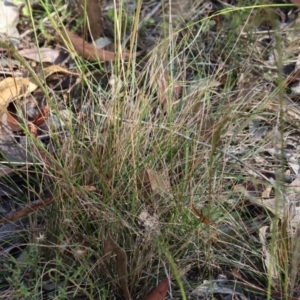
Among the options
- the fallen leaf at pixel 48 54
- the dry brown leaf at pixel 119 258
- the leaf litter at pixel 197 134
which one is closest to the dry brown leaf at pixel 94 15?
the leaf litter at pixel 197 134

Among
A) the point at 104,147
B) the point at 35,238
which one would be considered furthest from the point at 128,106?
the point at 35,238

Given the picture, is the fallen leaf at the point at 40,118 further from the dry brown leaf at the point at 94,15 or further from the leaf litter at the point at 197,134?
the dry brown leaf at the point at 94,15

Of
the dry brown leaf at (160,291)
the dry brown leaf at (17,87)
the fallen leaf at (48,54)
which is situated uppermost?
the dry brown leaf at (17,87)

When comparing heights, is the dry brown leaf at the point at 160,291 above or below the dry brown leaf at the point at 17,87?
below

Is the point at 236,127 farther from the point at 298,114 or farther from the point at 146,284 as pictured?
the point at 146,284

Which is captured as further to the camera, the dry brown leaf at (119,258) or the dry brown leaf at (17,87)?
the dry brown leaf at (17,87)

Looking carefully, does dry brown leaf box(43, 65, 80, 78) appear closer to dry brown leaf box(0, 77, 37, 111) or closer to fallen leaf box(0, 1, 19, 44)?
dry brown leaf box(0, 77, 37, 111)

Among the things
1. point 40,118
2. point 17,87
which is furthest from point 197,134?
point 17,87

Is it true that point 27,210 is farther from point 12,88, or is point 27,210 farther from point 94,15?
point 94,15
